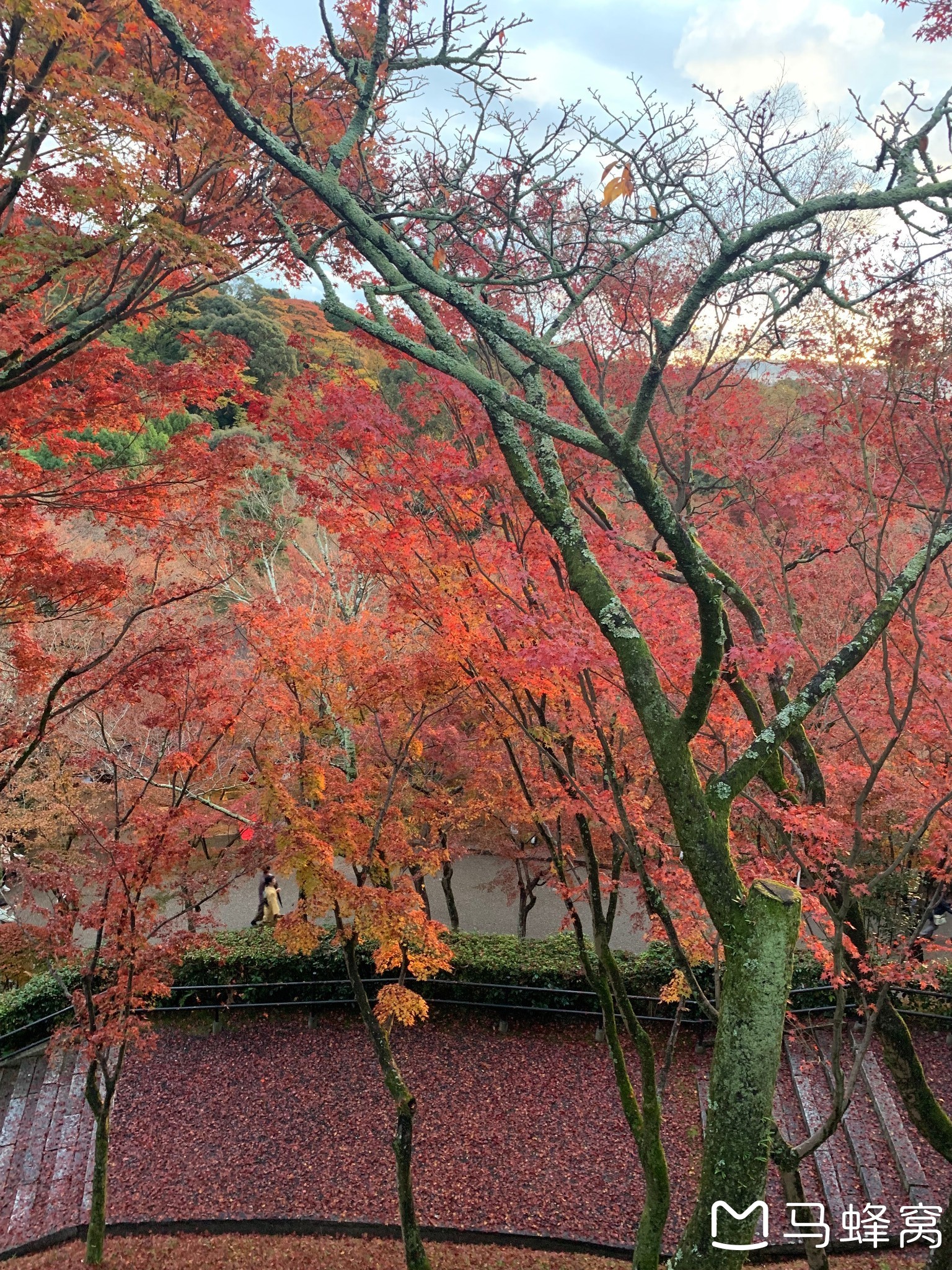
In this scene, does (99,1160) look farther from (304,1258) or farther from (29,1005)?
(29,1005)

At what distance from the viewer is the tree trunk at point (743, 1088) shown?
282 cm

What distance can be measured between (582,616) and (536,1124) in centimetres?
633

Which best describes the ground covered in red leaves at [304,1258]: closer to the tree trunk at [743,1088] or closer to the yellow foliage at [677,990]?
the yellow foliage at [677,990]

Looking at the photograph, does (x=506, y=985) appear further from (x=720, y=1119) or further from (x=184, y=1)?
(x=184, y=1)

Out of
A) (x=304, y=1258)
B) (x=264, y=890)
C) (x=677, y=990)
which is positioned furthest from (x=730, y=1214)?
(x=264, y=890)

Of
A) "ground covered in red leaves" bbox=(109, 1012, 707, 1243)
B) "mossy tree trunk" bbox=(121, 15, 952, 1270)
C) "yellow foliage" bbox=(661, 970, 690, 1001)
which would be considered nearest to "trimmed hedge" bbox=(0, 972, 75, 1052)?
"ground covered in red leaves" bbox=(109, 1012, 707, 1243)

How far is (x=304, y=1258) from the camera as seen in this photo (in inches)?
262

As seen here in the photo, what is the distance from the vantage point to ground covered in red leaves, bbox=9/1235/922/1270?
649 cm

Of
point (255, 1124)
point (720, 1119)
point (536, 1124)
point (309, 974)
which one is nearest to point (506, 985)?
point (536, 1124)

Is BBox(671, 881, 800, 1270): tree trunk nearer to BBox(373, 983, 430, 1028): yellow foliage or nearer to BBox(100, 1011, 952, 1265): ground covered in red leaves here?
BBox(373, 983, 430, 1028): yellow foliage

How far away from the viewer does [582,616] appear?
6.05m

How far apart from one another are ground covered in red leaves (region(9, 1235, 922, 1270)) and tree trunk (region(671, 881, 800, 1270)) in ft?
16.3

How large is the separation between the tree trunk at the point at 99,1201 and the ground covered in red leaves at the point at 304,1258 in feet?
0.55

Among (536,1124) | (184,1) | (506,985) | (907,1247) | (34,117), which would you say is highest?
(184,1)
